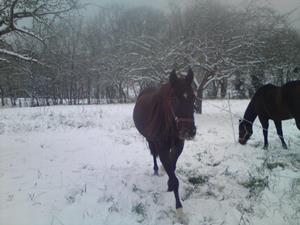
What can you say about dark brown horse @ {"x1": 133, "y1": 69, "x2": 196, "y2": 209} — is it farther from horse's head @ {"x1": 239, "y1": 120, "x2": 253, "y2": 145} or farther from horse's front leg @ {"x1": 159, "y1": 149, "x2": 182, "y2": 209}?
horse's head @ {"x1": 239, "y1": 120, "x2": 253, "y2": 145}

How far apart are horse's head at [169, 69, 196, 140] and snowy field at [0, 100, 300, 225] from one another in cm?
134

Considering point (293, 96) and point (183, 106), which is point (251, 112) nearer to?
point (293, 96)

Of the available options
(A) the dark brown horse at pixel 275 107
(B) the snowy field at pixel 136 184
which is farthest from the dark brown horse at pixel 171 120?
(A) the dark brown horse at pixel 275 107

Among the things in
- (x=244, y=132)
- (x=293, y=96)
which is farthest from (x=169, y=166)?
(x=244, y=132)

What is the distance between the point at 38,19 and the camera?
7.89m

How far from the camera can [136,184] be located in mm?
5512

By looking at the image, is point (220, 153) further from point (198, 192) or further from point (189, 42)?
point (189, 42)

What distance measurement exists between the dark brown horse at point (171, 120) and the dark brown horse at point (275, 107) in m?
3.76

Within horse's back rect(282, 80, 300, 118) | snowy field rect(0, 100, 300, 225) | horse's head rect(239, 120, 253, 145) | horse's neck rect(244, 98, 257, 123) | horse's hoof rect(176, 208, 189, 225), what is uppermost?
horse's back rect(282, 80, 300, 118)

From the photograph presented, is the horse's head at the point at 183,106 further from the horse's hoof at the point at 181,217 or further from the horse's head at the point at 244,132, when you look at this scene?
the horse's head at the point at 244,132

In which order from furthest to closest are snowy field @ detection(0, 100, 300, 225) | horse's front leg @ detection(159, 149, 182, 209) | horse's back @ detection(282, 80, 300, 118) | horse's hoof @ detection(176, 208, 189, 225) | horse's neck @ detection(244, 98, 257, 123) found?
horse's neck @ detection(244, 98, 257, 123) < horse's back @ detection(282, 80, 300, 118) < horse's front leg @ detection(159, 149, 182, 209) < snowy field @ detection(0, 100, 300, 225) < horse's hoof @ detection(176, 208, 189, 225)

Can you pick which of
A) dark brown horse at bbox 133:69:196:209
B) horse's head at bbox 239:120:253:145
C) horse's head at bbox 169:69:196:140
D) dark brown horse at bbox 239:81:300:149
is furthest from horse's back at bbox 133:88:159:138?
horse's head at bbox 239:120:253:145

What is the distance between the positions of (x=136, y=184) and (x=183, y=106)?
Result: 218 cm

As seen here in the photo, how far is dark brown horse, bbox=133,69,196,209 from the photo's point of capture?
4.02 metres
